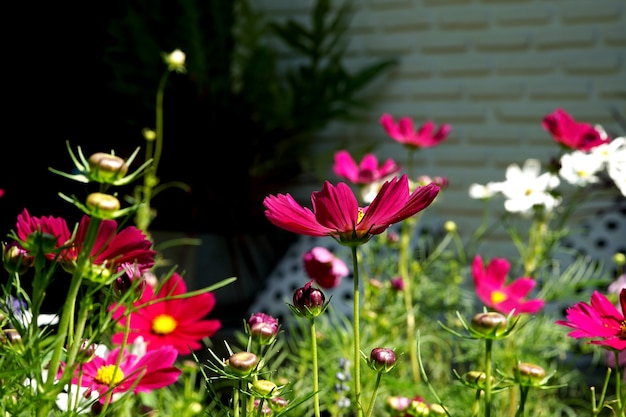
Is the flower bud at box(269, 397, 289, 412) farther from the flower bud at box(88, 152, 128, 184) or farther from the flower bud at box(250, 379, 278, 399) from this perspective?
the flower bud at box(88, 152, 128, 184)

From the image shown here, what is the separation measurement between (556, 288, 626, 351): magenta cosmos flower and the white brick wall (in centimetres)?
197

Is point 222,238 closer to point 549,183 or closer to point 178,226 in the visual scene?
point 178,226

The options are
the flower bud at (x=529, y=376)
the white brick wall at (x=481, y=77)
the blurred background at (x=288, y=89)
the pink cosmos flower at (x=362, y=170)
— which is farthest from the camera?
the white brick wall at (x=481, y=77)

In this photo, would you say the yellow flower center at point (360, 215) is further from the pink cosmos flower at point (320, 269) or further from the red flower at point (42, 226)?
the pink cosmos flower at point (320, 269)

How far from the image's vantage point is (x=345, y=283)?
206 centimetres

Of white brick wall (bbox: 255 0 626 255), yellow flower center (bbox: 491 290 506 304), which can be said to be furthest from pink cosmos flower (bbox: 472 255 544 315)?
white brick wall (bbox: 255 0 626 255)

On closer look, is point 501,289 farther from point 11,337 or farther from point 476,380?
point 11,337

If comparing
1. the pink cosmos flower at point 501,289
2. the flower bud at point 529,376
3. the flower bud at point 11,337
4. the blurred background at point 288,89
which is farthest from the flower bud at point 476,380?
the blurred background at point 288,89

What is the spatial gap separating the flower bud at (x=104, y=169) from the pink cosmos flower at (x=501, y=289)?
51 centimetres

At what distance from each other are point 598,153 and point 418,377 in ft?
1.14

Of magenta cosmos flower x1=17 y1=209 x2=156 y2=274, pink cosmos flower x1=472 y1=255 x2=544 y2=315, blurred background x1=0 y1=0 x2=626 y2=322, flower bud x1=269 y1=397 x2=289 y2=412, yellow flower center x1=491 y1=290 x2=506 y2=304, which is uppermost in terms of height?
magenta cosmos flower x1=17 y1=209 x2=156 y2=274

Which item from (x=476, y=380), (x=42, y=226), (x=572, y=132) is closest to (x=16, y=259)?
(x=42, y=226)

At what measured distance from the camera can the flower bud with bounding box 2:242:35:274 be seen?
41cm

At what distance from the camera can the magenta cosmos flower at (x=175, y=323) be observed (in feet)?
1.82
